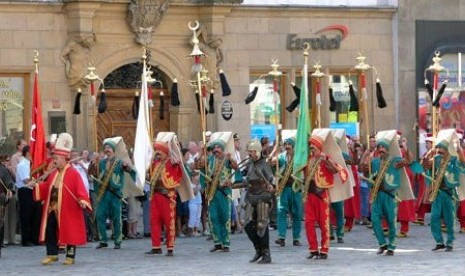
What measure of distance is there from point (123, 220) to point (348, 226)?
400 centimetres

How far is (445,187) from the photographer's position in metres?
24.8

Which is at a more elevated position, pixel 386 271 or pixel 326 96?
pixel 326 96

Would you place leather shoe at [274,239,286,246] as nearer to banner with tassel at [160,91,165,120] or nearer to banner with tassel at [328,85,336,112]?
banner with tassel at [160,91,165,120]

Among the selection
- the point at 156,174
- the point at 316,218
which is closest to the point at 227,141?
the point at 156,174

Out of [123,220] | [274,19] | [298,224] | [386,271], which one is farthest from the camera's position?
[274,19]

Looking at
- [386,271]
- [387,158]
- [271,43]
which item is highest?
[271,43]

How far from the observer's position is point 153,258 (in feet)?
80.0

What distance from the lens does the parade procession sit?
77.6ft

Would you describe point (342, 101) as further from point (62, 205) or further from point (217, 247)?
point (62, 205)

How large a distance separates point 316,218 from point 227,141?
A: 8.79 feet

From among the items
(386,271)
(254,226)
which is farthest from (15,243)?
(386,271)

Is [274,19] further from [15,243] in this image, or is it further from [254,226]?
[254,226]

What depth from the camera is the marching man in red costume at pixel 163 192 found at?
82.3 ft

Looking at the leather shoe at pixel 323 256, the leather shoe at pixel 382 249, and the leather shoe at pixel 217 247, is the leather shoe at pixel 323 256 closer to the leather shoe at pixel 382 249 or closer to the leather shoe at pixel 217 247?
the leather shoe at pixel 382 249
